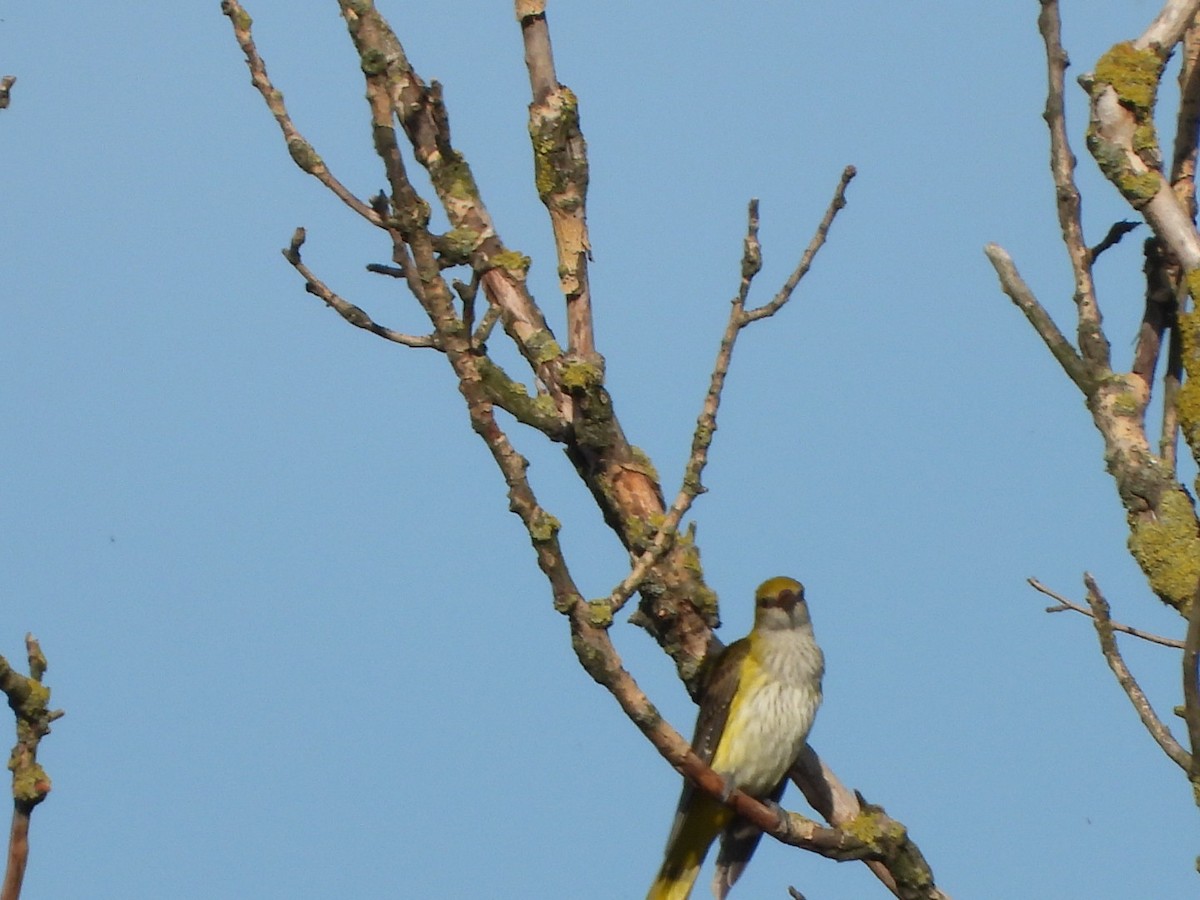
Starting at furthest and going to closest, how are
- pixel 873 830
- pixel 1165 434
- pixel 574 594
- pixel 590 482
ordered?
pixel 590 482 → pixel 1165 434 → pixel 873 830 → pixel 574 594

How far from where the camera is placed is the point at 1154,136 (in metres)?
5.48

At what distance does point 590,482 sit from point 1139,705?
2173 mm

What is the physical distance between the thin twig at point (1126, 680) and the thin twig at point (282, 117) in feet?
7.90

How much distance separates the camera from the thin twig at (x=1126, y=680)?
419 centimetres

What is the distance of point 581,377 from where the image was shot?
18.0 ft

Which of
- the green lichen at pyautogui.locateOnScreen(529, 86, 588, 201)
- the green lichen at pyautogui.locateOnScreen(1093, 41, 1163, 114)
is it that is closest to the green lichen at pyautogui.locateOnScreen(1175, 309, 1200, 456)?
the green lichen at pyautogui.locateOnScreen(1093, 41, 1163, 114)

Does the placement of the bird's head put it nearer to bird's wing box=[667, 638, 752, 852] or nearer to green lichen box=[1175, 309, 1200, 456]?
bird's wing box=[667, 638, 752, 852]

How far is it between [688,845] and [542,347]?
2003 mm

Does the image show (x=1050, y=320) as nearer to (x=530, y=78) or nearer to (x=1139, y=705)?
(x=1139, y=705)

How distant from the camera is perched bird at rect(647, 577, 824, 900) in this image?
225 inches

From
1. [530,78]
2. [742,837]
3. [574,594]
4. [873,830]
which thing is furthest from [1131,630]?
[530,78]

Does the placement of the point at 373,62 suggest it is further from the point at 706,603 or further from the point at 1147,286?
the point at 1147,286

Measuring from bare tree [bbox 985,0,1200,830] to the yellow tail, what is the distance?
149 cm

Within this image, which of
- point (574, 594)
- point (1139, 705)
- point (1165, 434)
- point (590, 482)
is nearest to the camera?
point (574, 594)
